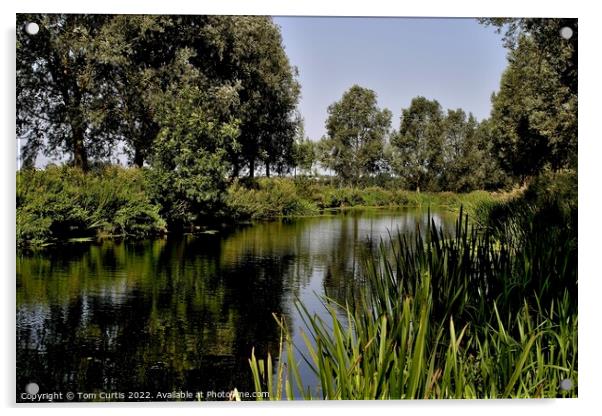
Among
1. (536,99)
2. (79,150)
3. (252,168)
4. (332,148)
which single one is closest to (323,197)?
(332,148)

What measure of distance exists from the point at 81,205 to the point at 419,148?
338cm

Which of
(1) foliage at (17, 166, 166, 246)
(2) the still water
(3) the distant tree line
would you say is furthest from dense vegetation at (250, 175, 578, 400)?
(1) foliage at (17, 166, 166, 246)

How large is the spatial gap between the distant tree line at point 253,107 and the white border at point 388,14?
150 millimetres

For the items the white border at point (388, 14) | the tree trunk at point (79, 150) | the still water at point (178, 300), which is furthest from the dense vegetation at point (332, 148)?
the still water at point (178, 300)

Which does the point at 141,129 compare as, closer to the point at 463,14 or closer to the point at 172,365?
the point at 172,365

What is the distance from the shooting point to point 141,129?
18.1 ft

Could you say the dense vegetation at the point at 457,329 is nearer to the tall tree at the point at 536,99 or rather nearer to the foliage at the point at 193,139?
the tall tree at the point at 536,99

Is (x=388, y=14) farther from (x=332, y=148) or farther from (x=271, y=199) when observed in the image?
(x=271, y=199)

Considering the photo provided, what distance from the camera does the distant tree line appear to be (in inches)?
181

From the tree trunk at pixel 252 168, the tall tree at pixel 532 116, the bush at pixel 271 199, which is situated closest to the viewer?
the tall tree at pixel 532 116

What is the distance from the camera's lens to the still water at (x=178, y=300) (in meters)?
4.04

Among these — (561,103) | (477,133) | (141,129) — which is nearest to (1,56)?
(141,129)

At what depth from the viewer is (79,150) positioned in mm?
5066

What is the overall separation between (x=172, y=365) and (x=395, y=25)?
257cm
